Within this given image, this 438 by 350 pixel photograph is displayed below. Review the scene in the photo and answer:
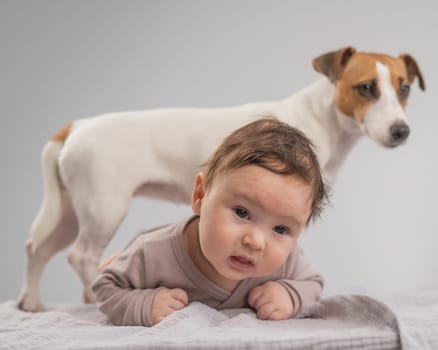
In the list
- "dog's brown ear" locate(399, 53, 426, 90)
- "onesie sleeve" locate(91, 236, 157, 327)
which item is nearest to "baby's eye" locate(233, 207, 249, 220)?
"onesie sleeve" locate(91, 236, 157, 327)

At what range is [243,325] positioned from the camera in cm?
83

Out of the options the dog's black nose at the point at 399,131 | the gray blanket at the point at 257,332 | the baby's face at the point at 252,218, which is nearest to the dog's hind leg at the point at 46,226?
the gray blanket at the point at 257,332

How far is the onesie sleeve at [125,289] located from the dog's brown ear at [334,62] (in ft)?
2.33

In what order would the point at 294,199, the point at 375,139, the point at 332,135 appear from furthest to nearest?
the point at 332,135 < the point at 375,139 < the point at 294,199

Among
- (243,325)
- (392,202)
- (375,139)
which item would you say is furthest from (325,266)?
(243,325)

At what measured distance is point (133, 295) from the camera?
3.09ft

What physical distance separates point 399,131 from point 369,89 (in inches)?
5.2

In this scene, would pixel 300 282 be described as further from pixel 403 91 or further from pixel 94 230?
pixel 403 91

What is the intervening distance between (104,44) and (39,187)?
60 cm

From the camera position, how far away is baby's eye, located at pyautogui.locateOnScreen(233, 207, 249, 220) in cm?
83

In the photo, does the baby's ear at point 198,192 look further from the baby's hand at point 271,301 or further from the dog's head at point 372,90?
the dog's head at point 372,90

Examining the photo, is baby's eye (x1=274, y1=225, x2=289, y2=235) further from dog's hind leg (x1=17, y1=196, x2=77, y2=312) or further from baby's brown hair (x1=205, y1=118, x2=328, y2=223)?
dog's hind leg (x1=17, y1=196, x2=77, y2=312)

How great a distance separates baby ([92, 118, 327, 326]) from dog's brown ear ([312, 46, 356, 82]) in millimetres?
564

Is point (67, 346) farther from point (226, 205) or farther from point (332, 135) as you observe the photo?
point (332, 135)
